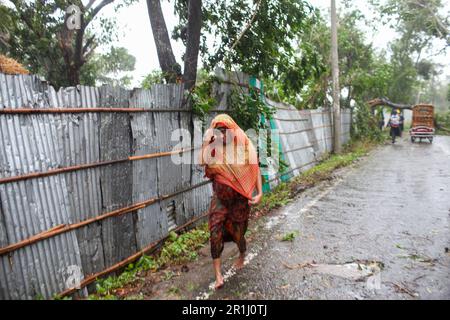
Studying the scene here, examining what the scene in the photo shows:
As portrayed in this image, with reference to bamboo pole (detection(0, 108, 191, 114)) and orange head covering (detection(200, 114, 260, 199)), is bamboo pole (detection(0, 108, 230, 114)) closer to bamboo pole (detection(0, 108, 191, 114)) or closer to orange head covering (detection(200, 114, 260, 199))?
bamboo pole (detection(0, 108, 191, 114))

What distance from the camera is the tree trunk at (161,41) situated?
21.4ft

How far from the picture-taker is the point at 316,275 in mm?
3971

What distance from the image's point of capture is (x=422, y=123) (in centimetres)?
2170

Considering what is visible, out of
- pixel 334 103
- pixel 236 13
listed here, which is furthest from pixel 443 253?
pixel 334 103

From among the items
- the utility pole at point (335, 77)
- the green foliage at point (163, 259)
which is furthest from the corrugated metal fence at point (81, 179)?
the utility pole at point (335, 77)

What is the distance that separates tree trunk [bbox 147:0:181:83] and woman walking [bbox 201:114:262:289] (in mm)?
2770

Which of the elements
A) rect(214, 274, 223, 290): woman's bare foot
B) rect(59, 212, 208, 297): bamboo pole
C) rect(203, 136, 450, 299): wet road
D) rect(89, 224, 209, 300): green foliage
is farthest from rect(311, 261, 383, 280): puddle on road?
rect(59, 212, 208, 297): bamboo pole

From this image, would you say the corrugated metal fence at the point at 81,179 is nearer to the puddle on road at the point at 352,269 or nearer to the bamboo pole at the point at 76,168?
the bamboo pole at the point at 76,168

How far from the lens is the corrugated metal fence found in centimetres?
317

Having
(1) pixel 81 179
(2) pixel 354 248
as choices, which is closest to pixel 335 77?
(2) pixel 354 248

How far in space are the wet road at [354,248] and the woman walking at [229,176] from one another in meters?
0.56

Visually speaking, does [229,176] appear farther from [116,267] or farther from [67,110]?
[67,110]

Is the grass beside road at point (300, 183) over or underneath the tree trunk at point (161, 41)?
underneath

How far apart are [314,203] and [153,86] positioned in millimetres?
4017
